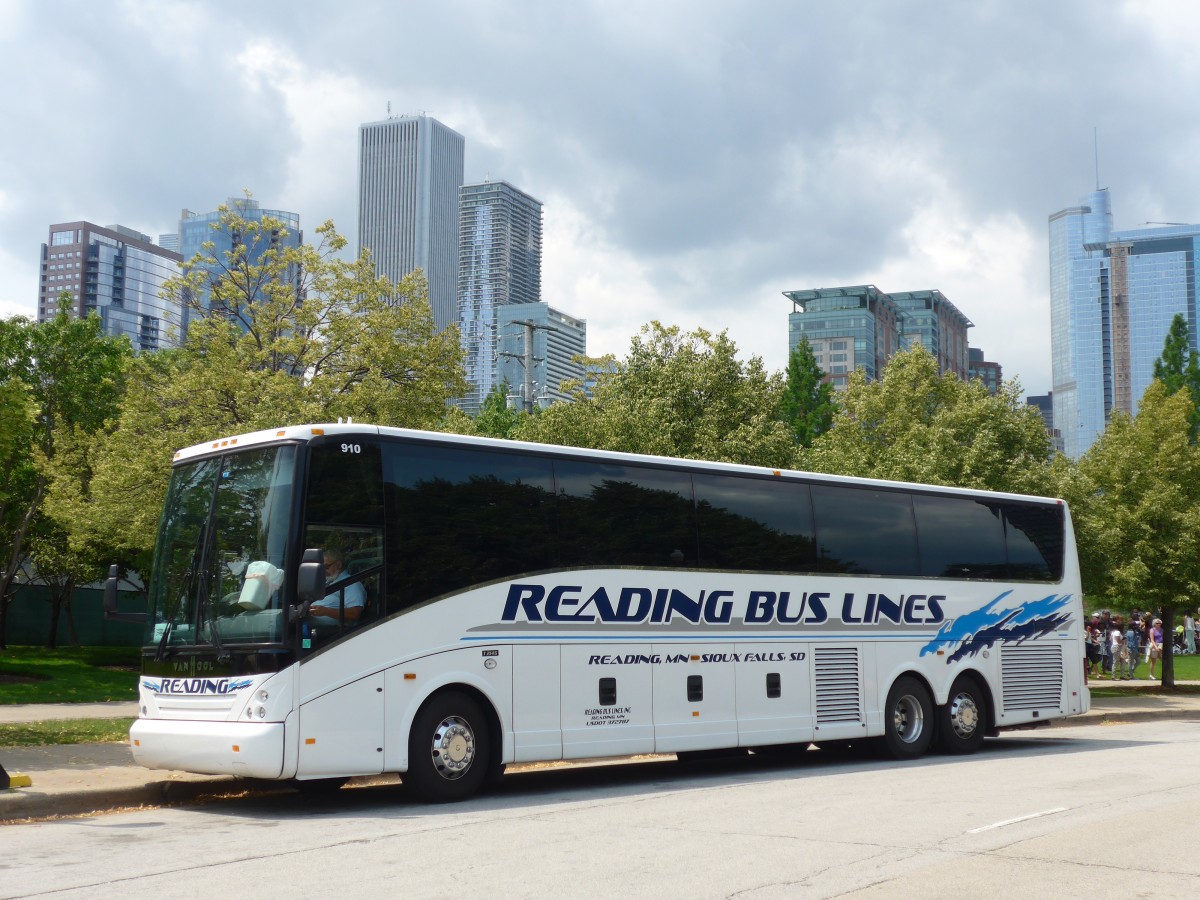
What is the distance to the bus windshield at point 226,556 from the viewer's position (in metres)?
11.5

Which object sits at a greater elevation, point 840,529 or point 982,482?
point 982,482

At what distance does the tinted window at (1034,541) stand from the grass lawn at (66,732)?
41.3 feet

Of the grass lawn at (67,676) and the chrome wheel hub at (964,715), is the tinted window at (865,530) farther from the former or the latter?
the grass lawn at (67,676)

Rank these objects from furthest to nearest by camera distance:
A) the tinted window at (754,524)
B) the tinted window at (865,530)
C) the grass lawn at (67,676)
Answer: the grass lawn at (67,676) → the tinted window at (865,530) → the tinted window at (754,524)

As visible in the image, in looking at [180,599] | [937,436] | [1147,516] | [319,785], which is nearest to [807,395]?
[1147,516]

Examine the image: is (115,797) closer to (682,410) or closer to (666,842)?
(666,842)

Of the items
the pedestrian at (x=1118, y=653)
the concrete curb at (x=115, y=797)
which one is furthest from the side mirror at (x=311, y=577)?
the pedestrian at (x=1118, y=653)

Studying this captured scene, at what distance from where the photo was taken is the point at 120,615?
12734mm

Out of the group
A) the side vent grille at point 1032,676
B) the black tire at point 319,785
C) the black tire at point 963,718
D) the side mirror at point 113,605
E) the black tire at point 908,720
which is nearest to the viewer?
the side mirror at point 113,605

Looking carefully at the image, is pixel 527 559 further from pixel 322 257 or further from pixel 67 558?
pixel 67 558

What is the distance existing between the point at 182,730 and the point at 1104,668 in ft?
120

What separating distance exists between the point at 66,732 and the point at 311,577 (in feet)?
29.4

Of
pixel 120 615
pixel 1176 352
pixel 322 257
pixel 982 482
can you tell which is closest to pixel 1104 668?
pixel 982 482

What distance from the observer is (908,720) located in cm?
1756
